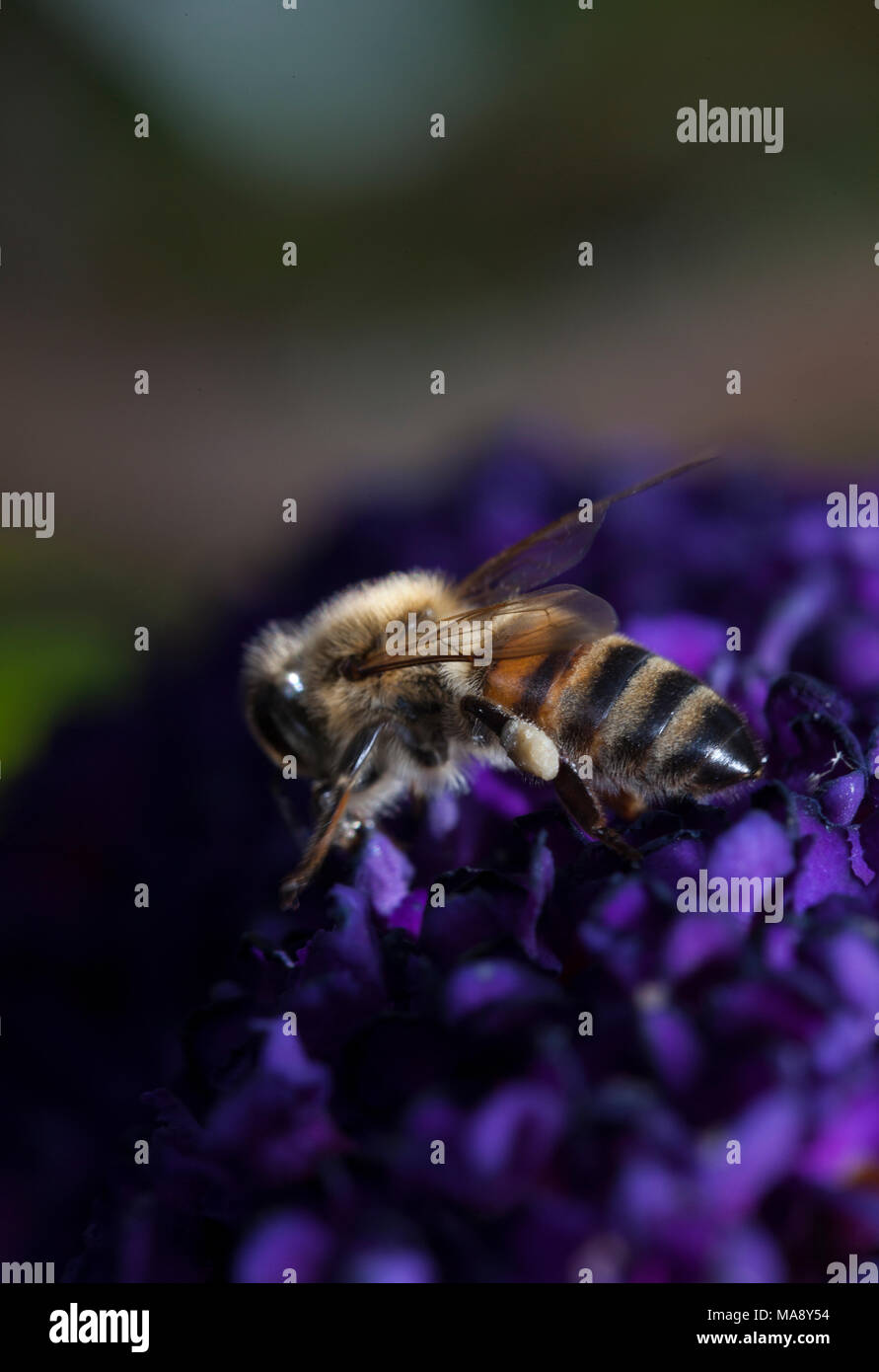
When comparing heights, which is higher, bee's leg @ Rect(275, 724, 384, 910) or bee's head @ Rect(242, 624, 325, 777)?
bee's head @ Rect(242, 624, 325, 777)

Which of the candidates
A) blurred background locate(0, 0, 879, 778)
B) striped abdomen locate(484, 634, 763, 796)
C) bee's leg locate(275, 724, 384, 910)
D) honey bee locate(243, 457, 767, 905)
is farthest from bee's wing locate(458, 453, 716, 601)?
blurred background locate(0, 0, 879, 778)

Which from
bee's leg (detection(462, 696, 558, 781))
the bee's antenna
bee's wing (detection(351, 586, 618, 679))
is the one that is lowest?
bee's leg (detection(462, 696, 558, 781))

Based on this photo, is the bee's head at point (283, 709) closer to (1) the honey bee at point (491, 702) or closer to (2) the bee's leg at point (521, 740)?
(1) the honey bee at point (491, 702)

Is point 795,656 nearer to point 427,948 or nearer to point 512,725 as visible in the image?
point 512,725

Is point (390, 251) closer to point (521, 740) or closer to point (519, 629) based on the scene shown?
point (519, 629)

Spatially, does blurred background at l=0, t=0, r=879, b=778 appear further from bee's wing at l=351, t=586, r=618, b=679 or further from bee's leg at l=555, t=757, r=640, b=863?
bee's leg at l=555, t=757, r=640, b=863
